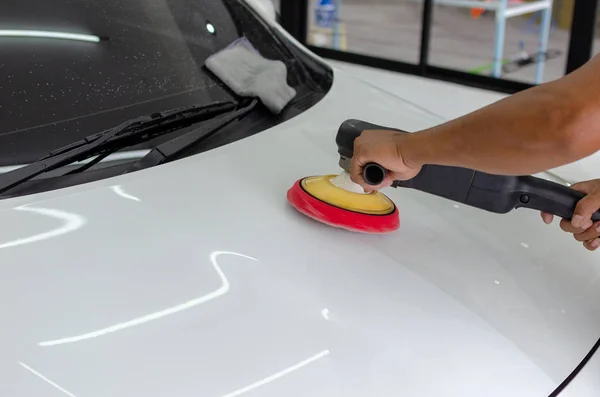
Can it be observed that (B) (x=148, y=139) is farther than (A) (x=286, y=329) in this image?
Yes

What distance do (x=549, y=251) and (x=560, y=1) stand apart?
5.08m

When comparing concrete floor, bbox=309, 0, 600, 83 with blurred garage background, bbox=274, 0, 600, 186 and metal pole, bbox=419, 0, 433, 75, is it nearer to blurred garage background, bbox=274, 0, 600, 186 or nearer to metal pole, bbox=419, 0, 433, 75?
blurred garage background, bbox=274, 0, 600, 186

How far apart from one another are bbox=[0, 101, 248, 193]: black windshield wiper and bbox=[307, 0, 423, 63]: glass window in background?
4.07 m

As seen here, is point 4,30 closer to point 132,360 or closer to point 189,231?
point 189,231

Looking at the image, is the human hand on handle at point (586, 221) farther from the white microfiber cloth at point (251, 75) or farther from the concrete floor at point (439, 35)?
the concrete floor at point (439, 35)

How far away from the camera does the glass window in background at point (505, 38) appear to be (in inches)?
203

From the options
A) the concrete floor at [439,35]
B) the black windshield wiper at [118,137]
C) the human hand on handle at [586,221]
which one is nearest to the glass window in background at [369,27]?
the concrete floor at [439,35]

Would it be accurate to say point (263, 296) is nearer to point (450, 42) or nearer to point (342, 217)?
point (342, 217)

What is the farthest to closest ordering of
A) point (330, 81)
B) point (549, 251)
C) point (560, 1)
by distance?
point (560, 1), point (330, 81), point (549, 251)

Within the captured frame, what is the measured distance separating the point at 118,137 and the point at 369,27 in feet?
19.8

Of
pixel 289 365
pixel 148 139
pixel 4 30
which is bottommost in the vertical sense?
pixel 289 365

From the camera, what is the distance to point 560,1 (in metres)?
5.88

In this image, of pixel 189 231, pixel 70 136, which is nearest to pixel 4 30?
pixel 70 136

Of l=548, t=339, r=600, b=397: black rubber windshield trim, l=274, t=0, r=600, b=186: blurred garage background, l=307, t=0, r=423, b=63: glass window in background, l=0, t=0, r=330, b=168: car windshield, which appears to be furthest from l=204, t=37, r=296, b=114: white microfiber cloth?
l=307, t=0, r=423, b=63: glass window in background
